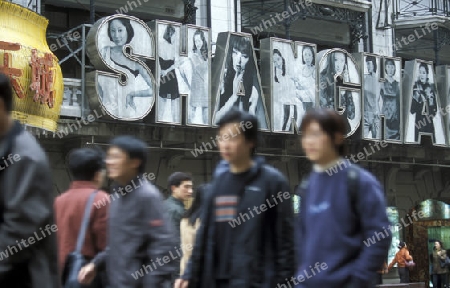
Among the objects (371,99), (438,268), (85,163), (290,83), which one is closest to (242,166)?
(85,163)

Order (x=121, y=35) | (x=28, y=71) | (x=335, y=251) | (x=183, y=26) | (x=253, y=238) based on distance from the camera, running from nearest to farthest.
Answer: (x=335, y=251) < (x=253, y=238) < (x=28, y=71) < (x=121, y=35) < (x=183, y=26)

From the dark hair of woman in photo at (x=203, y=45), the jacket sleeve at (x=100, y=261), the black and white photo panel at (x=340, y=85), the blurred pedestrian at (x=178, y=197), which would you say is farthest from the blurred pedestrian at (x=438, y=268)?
the jacket sleeve at (x=100, y=261)

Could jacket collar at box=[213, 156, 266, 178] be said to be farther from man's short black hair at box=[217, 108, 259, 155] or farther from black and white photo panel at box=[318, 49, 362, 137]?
black and white photo panel at box=[318, 49, 362, 137]

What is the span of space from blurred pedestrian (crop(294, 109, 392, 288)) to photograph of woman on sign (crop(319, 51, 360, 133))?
2061 cm

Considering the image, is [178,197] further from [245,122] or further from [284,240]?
[284,240]

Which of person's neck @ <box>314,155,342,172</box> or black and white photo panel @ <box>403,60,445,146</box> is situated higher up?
black and white photo panel @ <box>403,60,445,146</box>

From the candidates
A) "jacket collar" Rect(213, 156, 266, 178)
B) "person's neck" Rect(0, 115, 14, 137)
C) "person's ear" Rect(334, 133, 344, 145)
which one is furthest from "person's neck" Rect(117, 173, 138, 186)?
"person's neck" Rect(0, 115, 14, 137)

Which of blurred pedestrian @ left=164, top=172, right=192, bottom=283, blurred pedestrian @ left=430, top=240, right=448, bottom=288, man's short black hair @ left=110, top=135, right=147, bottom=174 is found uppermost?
man's short black hair @ left=110, top=135, right=147, bottom=174

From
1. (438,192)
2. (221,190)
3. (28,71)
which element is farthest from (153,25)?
(221,190)

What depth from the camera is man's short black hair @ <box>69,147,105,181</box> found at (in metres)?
8.03

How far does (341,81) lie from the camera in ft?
89.0

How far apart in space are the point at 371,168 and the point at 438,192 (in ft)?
14.2

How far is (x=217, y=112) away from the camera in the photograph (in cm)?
2408

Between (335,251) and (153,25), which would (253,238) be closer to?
(335,251)
